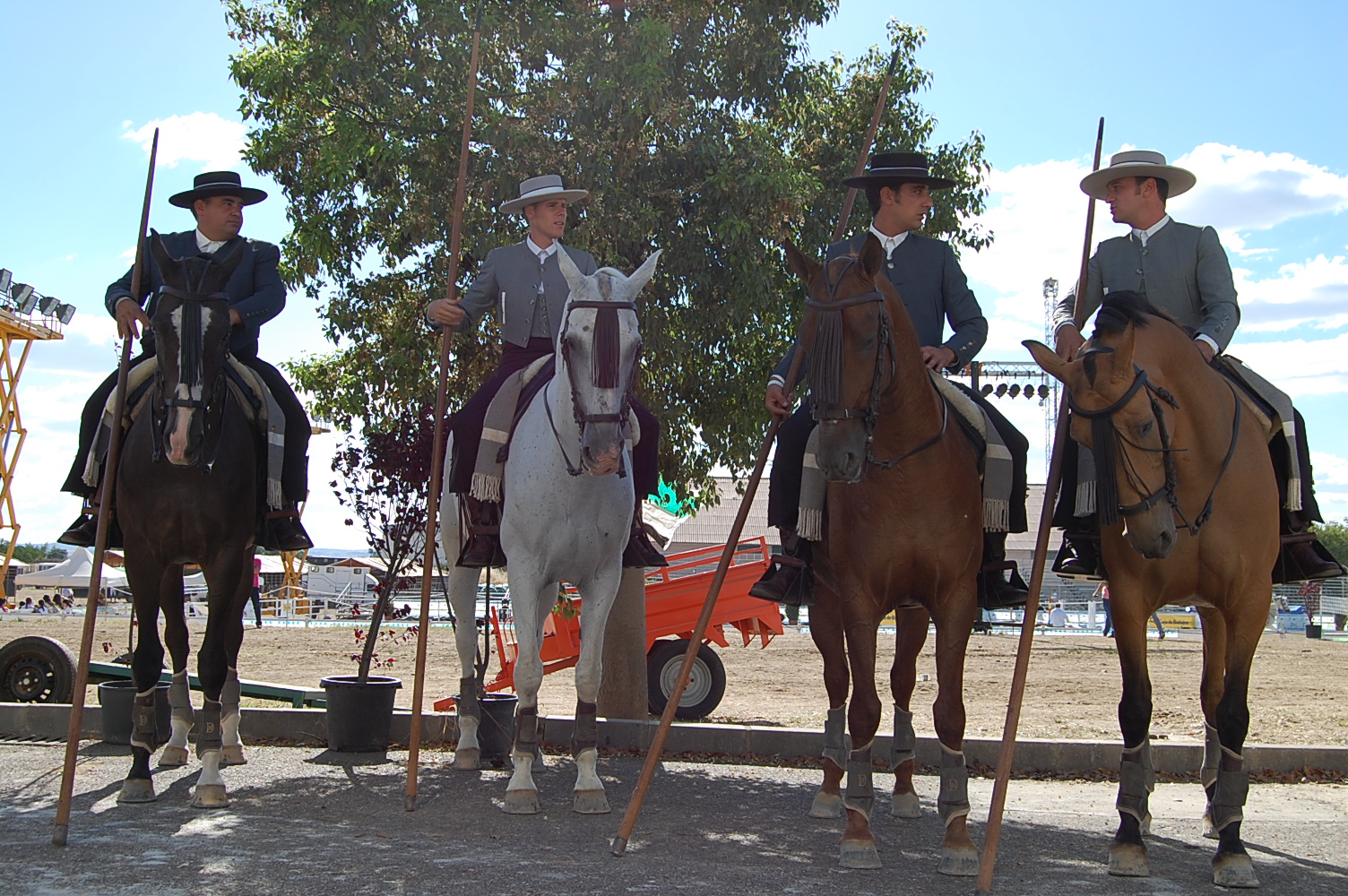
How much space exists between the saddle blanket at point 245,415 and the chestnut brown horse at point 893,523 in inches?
140

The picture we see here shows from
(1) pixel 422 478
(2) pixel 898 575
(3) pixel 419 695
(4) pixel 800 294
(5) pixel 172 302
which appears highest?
(4) pixel 800 294

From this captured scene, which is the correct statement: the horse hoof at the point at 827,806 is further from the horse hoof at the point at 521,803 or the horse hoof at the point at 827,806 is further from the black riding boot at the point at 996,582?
the horse hoof at the point at 521,803

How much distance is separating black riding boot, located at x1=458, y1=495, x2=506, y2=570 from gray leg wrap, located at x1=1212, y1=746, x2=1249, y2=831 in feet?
13.9

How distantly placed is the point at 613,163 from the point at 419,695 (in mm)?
5082

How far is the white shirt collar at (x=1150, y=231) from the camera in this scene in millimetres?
6820

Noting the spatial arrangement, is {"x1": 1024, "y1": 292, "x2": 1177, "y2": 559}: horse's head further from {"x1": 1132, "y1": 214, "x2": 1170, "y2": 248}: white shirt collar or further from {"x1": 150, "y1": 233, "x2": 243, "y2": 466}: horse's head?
{"x1": 150, "y1": 233, "x2": 243, "y2": 466}: horse's head

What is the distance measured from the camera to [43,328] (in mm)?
46438

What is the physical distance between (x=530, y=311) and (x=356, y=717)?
3271mm

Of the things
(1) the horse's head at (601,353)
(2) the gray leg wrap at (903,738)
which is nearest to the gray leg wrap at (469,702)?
(1) the horse's head at (601,353)

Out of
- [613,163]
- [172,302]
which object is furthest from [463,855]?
[613,163]

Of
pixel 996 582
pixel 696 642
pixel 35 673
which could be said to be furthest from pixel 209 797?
pixel 996 582

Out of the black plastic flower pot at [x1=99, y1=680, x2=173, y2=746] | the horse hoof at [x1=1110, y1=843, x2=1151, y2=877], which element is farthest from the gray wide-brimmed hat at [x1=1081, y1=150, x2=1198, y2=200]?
the black plastic flower pot at [x1=99, y1=680, x2=173, y2=746]

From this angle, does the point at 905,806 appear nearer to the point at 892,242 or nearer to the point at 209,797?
the point at 892,242

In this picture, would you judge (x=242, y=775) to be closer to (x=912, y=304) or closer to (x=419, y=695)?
(x=419, y=695)
